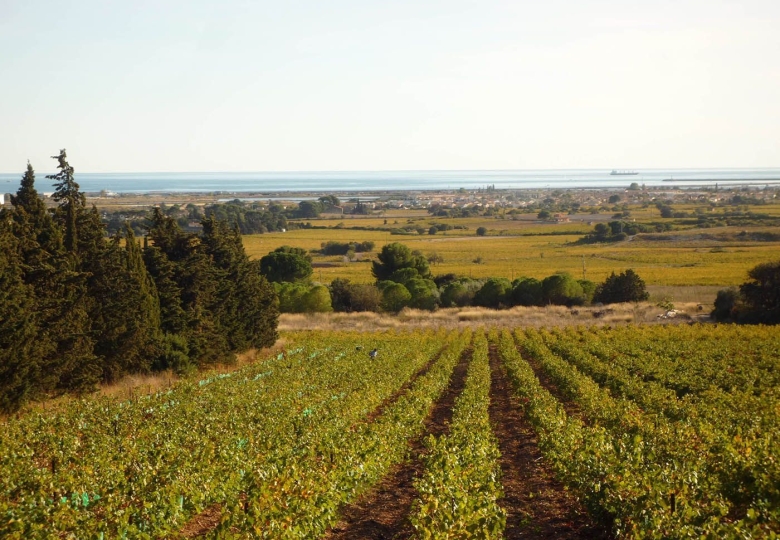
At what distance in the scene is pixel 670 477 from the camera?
11.0 meters

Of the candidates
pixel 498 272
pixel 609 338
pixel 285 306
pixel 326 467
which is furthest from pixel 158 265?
pixel 498 272

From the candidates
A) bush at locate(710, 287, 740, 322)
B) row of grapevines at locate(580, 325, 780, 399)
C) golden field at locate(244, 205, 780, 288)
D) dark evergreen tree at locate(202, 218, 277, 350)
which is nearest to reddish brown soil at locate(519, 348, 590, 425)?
row of grapevines at locate(580, 325, 780, 399)

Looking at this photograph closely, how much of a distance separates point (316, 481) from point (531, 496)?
399 cm

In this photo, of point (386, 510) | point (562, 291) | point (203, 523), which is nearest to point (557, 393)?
point (386, 510)

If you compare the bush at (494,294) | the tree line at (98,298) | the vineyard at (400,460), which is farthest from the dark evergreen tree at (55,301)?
the bush at (494,294)

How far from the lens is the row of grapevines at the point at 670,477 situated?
345 inches

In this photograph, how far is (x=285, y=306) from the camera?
66.1 m

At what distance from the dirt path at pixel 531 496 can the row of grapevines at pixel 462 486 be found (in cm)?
56

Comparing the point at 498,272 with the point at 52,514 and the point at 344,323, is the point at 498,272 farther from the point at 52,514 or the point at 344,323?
the point at 52,514

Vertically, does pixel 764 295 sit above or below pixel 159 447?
below

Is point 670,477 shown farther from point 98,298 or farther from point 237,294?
point 237,294

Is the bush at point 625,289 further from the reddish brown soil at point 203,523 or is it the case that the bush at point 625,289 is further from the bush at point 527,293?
the reddish brown soil at point 203,523

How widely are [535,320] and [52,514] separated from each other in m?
51.2

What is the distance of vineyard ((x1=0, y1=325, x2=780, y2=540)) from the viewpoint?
390 inches
